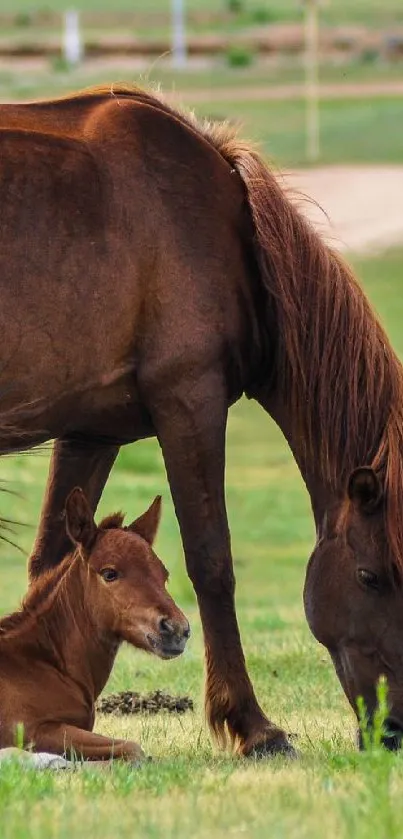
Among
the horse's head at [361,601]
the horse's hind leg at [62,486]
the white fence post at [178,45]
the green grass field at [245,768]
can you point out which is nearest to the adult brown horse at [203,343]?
the horse's head at [361,601]

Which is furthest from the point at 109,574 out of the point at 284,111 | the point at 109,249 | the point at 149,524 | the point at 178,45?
the point at 178,45

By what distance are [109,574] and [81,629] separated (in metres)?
0.23

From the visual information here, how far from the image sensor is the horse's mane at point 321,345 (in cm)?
625

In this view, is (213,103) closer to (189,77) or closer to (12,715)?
(189,77)

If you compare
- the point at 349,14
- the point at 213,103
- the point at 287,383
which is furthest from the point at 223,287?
the point at 349,14

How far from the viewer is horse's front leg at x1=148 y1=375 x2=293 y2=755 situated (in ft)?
20.1

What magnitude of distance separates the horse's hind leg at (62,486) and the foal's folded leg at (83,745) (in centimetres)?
106

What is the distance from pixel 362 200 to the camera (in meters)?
30.6

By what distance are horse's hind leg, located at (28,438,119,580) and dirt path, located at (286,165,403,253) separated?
20272 millimetres

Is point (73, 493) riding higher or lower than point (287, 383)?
lower

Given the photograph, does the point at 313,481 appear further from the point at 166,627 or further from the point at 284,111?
the point at 284,111

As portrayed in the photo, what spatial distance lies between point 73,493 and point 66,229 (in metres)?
0.84

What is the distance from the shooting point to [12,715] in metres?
5.71

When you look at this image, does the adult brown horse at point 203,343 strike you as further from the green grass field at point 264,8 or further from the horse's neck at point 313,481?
the green grass field at point 264,8
